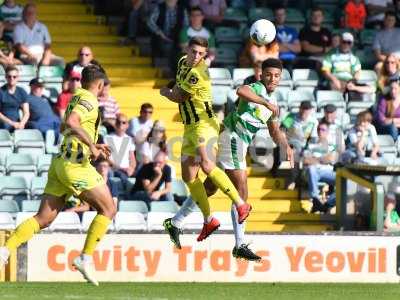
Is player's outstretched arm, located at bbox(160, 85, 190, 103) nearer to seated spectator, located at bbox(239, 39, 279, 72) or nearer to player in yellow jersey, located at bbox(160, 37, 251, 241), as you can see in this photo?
player in yellow jersey, located at bbox(160, 37, 251, 241)

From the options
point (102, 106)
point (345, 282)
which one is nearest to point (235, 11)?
point (102, 106)

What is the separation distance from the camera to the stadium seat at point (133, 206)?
767 inches

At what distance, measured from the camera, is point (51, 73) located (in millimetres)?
21844

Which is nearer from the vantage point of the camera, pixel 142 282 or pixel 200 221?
pixel 142 282

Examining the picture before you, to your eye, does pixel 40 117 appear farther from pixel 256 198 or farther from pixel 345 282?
pixel 345 282

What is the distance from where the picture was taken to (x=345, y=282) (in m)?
18.0

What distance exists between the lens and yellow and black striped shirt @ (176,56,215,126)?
15539 mm

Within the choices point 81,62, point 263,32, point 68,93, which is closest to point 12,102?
point 68,93

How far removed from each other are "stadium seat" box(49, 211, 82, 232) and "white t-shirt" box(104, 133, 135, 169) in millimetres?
1453

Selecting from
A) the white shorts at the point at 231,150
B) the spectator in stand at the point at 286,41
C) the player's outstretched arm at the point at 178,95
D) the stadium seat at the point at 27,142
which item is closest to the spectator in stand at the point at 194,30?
the spectator in stand at the point at 286,41

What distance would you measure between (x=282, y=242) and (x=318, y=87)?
5003 millimetres

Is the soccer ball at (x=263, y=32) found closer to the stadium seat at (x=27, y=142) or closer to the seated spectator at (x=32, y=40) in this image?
the stadium seat at (x=27, y=142)

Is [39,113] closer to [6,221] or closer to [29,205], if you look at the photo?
[29,205]

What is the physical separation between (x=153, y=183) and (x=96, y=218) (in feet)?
17.0
